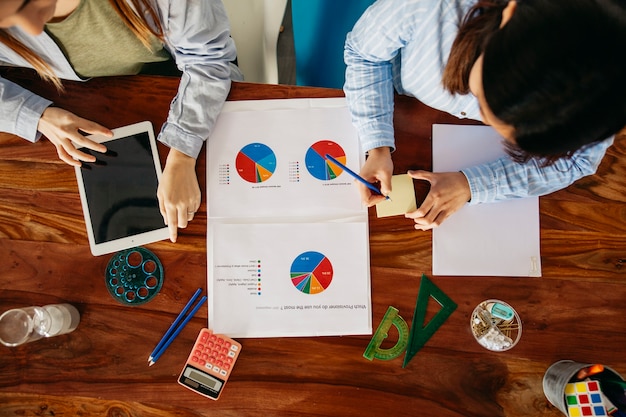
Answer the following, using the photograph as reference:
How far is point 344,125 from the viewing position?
84 centimetres

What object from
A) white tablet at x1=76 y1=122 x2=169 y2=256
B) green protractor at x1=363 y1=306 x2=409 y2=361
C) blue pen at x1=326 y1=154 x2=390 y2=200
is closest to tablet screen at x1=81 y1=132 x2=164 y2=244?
white tablet at x1=76 y1=122 x2=169 y2=256

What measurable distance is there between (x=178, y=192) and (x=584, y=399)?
2.47ft

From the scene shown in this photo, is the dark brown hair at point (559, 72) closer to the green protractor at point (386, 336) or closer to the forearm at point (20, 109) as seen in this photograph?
the green protractor at point (386, 336)

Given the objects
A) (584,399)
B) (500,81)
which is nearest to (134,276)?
(500,81)

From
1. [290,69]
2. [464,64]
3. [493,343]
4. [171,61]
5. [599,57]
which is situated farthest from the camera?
[290,69]

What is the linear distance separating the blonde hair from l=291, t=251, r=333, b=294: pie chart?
47cm

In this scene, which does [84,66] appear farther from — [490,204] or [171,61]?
[490,204]

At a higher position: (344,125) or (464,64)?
(464,64)

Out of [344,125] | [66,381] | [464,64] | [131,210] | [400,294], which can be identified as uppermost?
[464,64]

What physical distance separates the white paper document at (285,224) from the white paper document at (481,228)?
15cm

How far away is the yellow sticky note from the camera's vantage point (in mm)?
817

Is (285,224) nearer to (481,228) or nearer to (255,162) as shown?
(255,162)

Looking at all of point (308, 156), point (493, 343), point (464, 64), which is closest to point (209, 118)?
point (308, 156)

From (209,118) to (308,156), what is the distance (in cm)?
19
